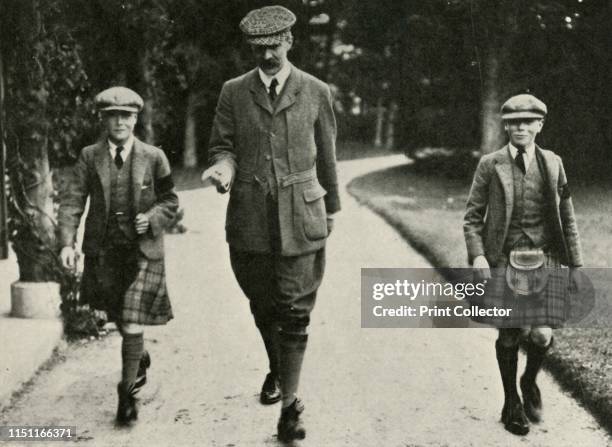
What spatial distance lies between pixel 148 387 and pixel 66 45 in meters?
2.42

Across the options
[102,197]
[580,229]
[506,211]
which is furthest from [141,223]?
[580,229]

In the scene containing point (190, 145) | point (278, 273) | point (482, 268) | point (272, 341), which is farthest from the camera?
point (190, 145)

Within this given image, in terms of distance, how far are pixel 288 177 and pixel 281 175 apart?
0.03m

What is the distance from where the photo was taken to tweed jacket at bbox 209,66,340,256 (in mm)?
3891

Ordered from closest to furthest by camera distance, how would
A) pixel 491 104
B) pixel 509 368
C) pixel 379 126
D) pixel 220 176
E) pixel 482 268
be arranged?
pixel 220 176
pixel 482 268
pixel 509 368
pixel 491 104
pixel 379 126

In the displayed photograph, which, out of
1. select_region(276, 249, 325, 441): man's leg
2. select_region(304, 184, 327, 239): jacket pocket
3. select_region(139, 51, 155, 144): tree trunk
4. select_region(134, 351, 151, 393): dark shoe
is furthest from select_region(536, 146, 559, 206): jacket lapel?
select_region(139, 51, 155, 144): tree trunk

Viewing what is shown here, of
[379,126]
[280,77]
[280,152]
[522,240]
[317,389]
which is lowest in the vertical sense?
[379,126]

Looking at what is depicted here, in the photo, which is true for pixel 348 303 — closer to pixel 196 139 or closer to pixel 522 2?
pixel 522 2

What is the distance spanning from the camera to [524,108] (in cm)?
366

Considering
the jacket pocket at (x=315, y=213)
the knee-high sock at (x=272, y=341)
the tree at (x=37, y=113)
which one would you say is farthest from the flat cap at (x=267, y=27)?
the tree at (x=37, y=113)

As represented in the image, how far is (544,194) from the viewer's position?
379 centimetres

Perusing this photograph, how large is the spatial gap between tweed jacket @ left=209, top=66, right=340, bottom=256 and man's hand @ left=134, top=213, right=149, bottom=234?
0.40 meters

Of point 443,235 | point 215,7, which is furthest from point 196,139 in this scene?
point 443,235

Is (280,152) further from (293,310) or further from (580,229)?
(580,229)
